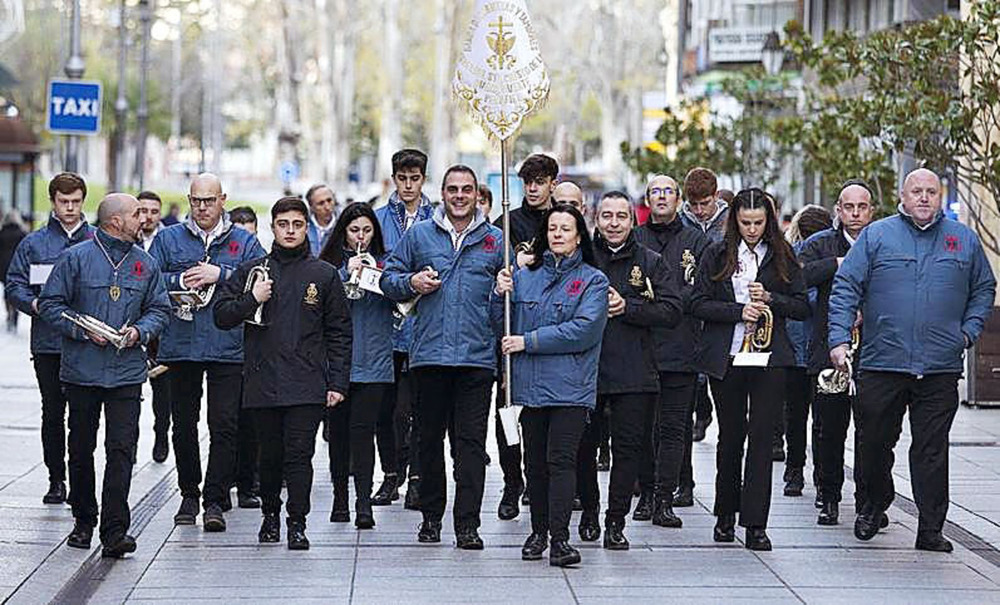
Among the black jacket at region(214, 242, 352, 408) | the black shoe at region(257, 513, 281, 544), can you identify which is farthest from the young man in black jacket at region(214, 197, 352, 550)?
the black shoe at region(257, 513, 281, 544)

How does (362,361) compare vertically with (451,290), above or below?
below

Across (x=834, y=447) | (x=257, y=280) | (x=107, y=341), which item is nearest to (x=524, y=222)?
(x=257, y=280)

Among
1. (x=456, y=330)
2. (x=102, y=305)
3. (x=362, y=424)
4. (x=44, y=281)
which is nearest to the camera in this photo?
(x=102, y=305)

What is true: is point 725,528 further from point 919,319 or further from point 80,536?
point 80,536

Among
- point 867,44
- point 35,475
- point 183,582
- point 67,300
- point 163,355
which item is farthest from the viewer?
point 867,44

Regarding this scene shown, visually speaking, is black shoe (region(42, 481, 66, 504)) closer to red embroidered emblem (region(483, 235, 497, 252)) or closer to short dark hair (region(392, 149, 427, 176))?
short dark hair (region(392, 149, 427, 176))

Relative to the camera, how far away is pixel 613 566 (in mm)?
10156

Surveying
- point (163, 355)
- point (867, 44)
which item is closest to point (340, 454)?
point (163, 355)

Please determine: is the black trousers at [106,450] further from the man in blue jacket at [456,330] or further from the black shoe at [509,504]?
the black shoe at [509,504]

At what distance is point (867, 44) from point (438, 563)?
9759 millimetres

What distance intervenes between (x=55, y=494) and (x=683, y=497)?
12.2ft

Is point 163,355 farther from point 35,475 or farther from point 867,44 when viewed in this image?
point 867,44

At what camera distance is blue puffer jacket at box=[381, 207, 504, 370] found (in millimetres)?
10547

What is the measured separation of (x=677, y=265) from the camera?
1148cm
